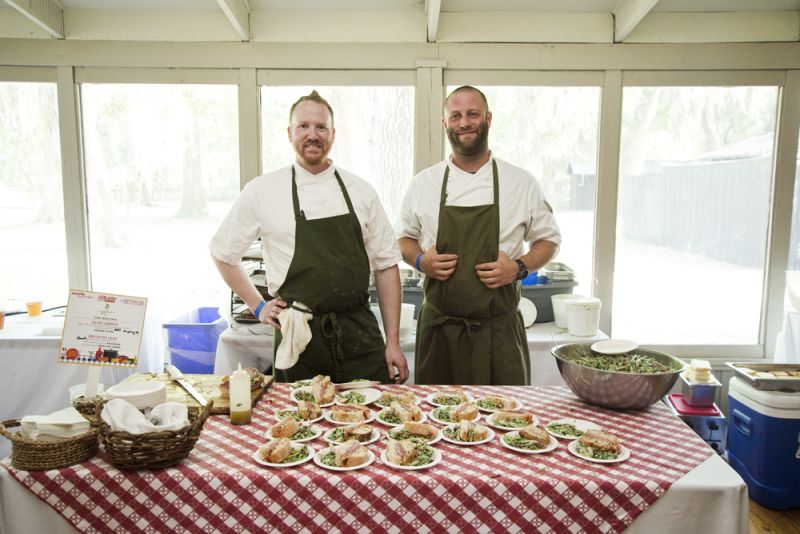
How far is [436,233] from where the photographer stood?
2756 millimetres

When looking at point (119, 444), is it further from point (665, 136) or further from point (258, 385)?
point (665, 136)

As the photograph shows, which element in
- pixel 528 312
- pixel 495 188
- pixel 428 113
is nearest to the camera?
pixel 495 188

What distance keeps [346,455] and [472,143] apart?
163 centimetres

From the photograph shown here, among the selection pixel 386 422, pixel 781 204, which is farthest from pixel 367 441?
pixel 781 204

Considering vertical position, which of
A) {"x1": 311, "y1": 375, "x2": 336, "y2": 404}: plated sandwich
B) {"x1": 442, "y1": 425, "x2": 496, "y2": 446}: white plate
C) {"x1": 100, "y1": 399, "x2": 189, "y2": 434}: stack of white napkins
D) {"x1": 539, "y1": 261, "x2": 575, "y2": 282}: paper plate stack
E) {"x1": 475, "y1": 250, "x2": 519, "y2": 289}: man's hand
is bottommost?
{"x1": 442, "y1": 425, "x2": 496, "y2": 446}: white plate

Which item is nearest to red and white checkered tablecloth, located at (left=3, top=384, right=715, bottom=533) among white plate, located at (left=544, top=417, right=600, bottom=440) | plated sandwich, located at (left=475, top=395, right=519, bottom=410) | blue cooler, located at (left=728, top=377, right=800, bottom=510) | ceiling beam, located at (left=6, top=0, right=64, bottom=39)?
white plate, located at (left=544, top=417, right=600, bottom=440)

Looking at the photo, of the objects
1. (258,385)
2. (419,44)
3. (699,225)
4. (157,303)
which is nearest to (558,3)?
(419,44)

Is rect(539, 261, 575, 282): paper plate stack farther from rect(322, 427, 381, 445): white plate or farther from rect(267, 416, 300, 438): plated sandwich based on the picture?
rect(267, 416, 300, 438): plated sandwich

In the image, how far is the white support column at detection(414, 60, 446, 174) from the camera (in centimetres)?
408

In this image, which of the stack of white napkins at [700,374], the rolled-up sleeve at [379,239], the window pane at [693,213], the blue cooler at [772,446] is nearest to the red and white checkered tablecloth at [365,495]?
the rolled-up sleeve at [379,239]

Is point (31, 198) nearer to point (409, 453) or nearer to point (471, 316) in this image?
point (471, 316)

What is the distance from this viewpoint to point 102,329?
186 cm

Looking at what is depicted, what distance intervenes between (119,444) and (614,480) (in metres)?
1.27

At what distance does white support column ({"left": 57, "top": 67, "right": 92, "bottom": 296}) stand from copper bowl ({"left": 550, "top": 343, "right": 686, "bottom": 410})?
3645 mm
